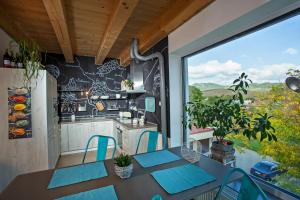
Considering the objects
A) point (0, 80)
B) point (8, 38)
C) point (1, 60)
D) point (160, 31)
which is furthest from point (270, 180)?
point (8, 38)

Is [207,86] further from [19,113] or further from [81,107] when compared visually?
[81,107]

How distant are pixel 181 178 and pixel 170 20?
2020 mm

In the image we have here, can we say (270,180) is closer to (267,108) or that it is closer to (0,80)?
(267,108)

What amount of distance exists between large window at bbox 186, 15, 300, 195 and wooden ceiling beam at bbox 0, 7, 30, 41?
3.16 metres

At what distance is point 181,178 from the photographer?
1.29m

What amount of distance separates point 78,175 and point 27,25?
2703mm

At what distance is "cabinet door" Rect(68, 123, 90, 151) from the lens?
3.98 m

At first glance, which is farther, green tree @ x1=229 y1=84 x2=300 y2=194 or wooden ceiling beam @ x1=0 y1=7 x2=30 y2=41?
wooden ceiling beam @ x1=0 y1=7 x2=30 y2=41

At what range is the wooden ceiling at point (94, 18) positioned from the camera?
1.96 metres

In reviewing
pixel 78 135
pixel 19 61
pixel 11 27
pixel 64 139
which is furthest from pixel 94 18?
pixel 64 139

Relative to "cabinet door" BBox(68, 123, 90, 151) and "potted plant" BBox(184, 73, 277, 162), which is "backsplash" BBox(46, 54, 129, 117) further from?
"potted plant" BBox(184, 73, 277, 162)

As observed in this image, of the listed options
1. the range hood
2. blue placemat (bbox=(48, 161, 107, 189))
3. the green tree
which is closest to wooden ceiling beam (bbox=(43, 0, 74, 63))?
the range hood

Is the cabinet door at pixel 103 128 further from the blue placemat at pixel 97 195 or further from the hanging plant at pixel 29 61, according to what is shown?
the blue placemat at pixel 97 195

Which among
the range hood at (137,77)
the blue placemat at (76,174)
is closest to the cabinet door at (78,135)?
the range hood at (137,77)
